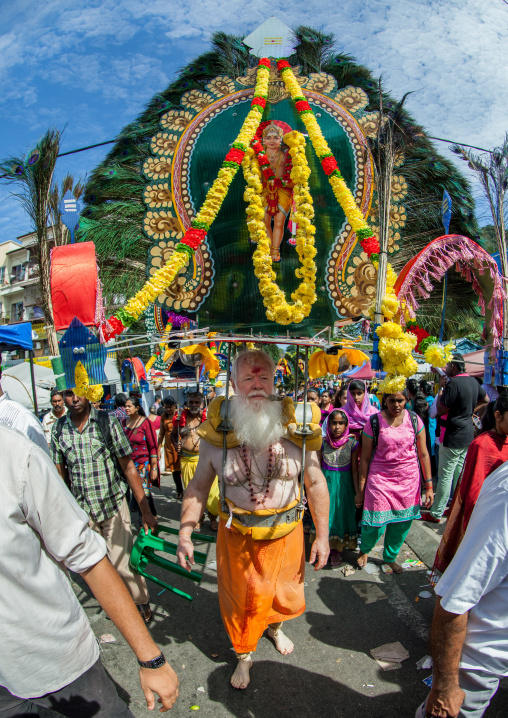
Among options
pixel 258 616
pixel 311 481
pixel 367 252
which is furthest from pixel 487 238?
pixel 258 616

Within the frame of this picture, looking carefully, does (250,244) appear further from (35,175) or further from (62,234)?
(62,234)

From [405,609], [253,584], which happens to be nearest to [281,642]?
[253,584]

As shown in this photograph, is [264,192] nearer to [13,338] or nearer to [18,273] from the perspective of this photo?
[13,338]

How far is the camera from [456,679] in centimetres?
153

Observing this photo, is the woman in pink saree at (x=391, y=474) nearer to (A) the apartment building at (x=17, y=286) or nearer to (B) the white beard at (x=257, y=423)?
(B) the white beard at (x=257, y=423)

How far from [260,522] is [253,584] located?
1.28ft

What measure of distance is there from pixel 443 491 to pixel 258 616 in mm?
3328

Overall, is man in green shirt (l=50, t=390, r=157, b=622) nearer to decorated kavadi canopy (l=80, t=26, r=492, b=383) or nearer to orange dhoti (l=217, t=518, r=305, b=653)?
orange dhoti (l=217, t=518, r=305, b=653)

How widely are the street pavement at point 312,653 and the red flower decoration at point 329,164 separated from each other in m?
3.62

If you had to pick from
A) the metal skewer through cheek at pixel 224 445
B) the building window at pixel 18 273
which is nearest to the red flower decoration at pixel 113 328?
the metal skewer through cheek at pixel 224 445

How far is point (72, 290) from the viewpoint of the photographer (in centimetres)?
331

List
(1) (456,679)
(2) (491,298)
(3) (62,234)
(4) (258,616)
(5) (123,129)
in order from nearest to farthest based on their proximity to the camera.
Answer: (1) (456,679) → (4) (258,616) → (2) (491,298) → (5) (123,129) → (3) (62,234)

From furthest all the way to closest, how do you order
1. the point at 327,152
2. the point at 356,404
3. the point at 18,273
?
the point at 18,273, the point at 356,404, the point at 327,152

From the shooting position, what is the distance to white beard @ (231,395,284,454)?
8.96ft
